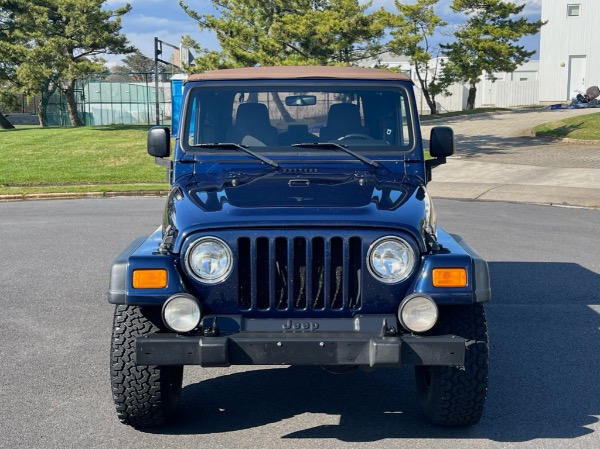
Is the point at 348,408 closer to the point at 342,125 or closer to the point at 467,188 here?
the point at 342,125

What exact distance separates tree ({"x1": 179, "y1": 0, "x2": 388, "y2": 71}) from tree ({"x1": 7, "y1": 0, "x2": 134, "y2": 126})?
309 inches

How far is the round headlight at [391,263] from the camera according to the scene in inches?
170

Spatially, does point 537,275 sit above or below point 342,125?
below

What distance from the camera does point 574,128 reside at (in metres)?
27.7

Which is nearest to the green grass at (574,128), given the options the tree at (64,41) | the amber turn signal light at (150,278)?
the tree at (64,41)

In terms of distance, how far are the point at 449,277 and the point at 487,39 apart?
118 feet

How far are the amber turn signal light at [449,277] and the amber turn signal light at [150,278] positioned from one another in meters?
1.32

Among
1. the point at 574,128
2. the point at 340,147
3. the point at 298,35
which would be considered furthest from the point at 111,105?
the point at 340,147

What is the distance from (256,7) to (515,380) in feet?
103

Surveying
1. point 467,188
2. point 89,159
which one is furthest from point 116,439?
point 89,159

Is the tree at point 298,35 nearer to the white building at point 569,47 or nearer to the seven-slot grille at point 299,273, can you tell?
the white building at point 569,47

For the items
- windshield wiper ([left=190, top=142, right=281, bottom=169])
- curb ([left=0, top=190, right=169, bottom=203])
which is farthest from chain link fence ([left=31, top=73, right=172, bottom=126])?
windshield wiper ([left=190, top=142, right=281, bottom=169])

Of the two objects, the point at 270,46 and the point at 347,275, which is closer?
the point at 347,275

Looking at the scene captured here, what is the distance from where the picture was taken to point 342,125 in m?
5.79
